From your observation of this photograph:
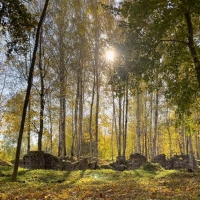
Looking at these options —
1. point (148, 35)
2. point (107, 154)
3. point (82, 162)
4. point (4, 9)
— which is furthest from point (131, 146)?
point (4, 9)

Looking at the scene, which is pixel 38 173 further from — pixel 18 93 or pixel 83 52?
pixel 83 52

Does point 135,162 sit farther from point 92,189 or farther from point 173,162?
point 92,189

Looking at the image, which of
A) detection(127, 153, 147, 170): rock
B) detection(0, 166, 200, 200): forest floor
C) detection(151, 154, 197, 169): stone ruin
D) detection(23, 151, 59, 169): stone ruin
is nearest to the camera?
detection(0, 166, 200, 200): forest floor

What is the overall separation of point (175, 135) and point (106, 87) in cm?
1789

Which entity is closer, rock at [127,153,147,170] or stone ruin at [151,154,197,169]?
rock at [127,153,147,170]

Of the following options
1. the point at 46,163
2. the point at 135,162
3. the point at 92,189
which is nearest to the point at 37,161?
the point at 46,163

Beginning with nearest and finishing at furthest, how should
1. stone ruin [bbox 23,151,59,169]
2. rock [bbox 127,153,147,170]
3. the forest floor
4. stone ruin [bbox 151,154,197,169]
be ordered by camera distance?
the forest floor → stone ruin [bbox 23,151,59,169] → rock [bbox 127,153,147,170] → stone ruin [bbox 151,154,197,169]

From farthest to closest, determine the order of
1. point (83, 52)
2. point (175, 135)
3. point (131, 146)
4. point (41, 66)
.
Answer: point (131, 146)
point (175, 135)
point (83, 52)
point (41, 66)

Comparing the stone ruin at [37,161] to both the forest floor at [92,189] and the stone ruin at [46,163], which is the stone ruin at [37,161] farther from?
the forest floor at [92,189]

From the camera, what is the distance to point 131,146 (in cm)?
4203

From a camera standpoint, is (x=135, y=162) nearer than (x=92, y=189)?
No

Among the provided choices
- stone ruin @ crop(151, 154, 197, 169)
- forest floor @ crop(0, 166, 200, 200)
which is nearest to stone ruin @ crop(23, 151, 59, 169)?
forest floor @ crop(0, 166, 200, 200)

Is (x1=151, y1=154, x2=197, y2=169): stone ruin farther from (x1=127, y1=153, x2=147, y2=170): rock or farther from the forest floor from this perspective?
the forest floor

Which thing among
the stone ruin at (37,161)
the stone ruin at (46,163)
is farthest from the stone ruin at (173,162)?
the stone ruin at (37,161)
